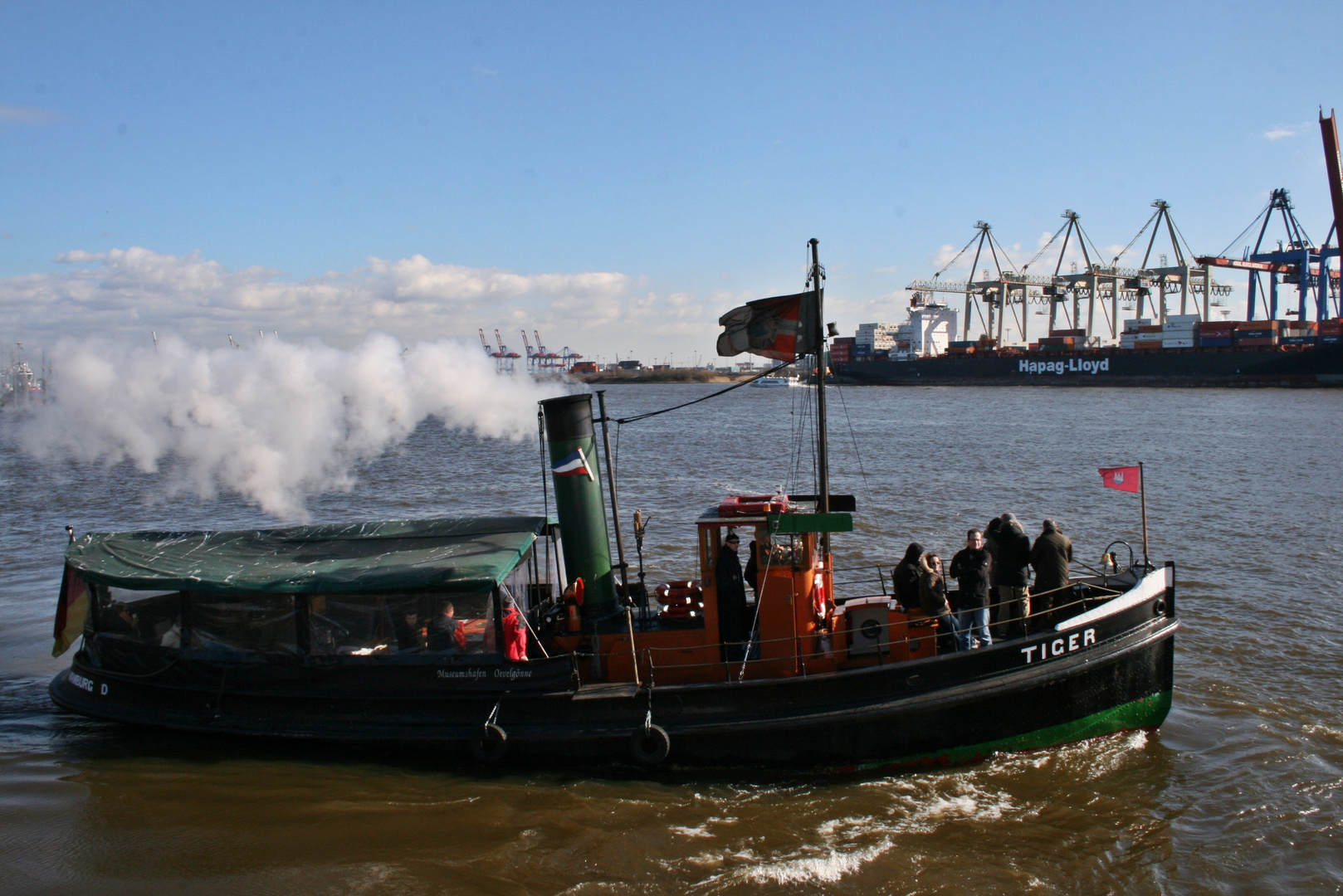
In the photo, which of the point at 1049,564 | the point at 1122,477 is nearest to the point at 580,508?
the point at 1049,564

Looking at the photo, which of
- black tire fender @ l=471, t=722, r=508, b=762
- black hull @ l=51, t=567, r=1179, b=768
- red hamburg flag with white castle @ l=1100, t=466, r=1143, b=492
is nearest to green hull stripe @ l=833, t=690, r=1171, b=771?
black hull @ l=51, t=567, r=1179, b=768

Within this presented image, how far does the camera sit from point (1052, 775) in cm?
864

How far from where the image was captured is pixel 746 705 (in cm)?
834

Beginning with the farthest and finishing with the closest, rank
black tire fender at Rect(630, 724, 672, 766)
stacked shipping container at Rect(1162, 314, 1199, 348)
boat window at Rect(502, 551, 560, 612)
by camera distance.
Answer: stacked shipping container at Rect(1162, 314, 1199, 348), boat window at Rect(502, 551, 560, 612), black tire fender at Rect(630, 724, 672, 766)

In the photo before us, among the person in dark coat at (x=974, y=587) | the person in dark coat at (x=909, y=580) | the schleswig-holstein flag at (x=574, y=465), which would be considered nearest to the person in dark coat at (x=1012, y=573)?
the person in dark coat at (x=974, y=587)

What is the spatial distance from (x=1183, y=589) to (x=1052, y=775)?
823cm

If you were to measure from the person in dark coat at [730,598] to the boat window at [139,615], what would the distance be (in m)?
5.65

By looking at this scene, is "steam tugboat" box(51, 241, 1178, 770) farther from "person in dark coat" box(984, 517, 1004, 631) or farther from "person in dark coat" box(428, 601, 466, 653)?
"person in dark coat" box(984, 517, 1004, 631)

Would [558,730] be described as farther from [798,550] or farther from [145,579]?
[145,579]

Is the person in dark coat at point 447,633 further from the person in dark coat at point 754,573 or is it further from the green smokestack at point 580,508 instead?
the person in dark coat at point 754,573

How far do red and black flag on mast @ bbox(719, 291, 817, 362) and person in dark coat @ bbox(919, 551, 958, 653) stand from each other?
2566 mm

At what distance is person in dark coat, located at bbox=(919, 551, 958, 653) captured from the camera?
885 centimetres

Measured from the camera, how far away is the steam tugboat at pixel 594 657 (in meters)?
8.34

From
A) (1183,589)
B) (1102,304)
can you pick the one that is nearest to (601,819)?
(1183,589)
